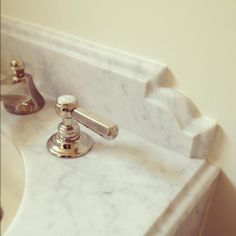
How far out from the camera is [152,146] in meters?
0.56

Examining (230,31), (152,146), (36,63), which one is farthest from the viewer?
(36,63)

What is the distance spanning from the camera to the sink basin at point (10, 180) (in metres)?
0.62

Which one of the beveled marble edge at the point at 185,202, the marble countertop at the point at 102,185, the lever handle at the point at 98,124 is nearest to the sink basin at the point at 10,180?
the marble countertop at the point at 102,185

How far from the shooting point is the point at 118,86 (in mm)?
551

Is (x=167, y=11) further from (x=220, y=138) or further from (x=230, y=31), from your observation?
(x=220, y=138)

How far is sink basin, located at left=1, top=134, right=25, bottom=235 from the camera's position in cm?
62

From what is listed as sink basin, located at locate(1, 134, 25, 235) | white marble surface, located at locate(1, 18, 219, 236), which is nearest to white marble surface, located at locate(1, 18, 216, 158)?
white marble surface, located at locate(1, 18, 219, 236)

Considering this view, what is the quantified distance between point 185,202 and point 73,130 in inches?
7.4

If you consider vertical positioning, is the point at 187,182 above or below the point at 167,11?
below

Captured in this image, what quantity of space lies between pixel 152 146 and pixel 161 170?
56 millimetres

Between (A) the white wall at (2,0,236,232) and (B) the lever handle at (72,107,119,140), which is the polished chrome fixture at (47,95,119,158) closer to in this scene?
(B) the lever handle at (72,107,119,140)

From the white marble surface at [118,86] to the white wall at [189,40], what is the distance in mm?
18

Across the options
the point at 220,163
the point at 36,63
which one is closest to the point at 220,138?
the point at 220,163

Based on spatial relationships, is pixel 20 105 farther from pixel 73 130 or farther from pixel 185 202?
pixel 185 202
